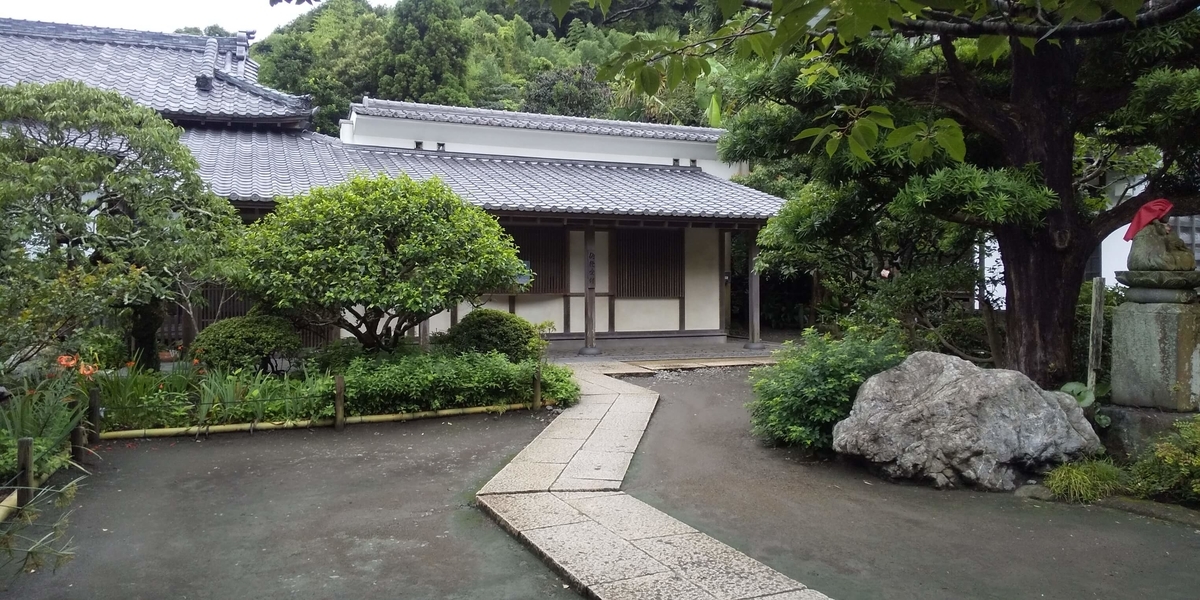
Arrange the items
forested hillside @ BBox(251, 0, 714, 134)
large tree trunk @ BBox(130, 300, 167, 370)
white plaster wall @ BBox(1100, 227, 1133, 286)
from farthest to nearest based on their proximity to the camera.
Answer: forested hillside @ BBox(251, 0, 714, 134)
white plaster wall @ BBox(1100, 227, 1133, 286)
large tree trunk @ BBox(130, 300, 167, 370)

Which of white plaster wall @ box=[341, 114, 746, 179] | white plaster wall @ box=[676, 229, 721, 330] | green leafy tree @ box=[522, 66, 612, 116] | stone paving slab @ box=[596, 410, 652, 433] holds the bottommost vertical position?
stone paving slab @ box=[596, 410, 652, 433]

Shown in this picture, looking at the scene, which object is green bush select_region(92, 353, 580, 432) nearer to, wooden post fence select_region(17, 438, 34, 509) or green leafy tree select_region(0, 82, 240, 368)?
green leafy tree select_region(0, 82, 240, 368)

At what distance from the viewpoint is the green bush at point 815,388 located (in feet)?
21.6

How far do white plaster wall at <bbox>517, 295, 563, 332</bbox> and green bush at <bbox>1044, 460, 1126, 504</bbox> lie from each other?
9764 millimetres

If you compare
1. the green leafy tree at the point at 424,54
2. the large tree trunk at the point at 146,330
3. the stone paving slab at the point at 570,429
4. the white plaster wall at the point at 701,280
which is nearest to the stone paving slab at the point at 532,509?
the stone paving slab at the point at 570,429

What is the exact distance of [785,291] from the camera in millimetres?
20250

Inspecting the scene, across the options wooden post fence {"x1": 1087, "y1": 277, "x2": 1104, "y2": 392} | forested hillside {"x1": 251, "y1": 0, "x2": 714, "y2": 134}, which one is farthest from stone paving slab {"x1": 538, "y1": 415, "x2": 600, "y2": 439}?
forested hillside {"x1": 251, "y1": 0, "x2": 714, "y2": 134}

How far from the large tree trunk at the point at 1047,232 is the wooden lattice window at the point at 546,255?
29.0 ft

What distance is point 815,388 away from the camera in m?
6.63

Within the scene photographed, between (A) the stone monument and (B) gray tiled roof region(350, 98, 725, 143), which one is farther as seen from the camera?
(B) gray tiled roof region(350, 98, 725, 143)

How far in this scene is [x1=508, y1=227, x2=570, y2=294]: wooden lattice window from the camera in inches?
563

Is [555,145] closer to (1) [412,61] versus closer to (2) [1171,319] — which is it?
(1) [412,61]

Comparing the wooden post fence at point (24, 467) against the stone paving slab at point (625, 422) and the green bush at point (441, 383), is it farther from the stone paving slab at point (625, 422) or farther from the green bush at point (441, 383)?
the stone paving slab at point (625, 422)

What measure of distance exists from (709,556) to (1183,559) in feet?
8.75
